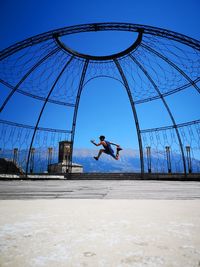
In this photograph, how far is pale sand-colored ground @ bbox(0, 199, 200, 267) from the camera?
818 mm

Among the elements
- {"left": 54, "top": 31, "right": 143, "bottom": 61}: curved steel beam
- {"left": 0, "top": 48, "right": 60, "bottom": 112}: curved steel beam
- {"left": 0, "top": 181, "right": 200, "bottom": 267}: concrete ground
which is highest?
{"left": 54, "top": 31, "right": 143, "bottom": 61}: curved steel beam

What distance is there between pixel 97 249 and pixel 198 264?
1.37 feet

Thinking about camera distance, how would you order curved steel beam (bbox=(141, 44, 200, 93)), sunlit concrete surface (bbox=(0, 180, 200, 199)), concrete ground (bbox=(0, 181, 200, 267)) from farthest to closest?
curved steel beam (bbox=(141, 44, 200, 93)), sunlit concrete surface (bbox=(0, 180, 200, 199)), concrete ground (bbox=(0, 181, 200, 267))

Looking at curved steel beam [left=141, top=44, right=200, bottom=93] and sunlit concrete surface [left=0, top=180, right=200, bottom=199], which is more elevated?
curved steel beam [left=141, top=44, right=200, bottom=93]

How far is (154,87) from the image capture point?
13.0 meters

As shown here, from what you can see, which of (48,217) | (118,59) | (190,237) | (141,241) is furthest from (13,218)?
(118,59)

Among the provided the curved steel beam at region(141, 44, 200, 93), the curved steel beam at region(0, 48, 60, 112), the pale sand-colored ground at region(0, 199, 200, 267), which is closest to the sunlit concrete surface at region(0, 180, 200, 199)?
the pale sand-colored ground at region(0, 199, 200, 267)

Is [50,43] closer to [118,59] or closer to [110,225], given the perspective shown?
[118,59]

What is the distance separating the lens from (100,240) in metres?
1.06

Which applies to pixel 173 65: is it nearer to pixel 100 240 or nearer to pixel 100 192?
pixel 100 192

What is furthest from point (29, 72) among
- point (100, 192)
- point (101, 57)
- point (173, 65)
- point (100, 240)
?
point (100, 240)

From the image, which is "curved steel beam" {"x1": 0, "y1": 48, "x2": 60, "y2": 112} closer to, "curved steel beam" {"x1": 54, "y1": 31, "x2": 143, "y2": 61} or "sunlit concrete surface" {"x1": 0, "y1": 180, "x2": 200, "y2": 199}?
"curved steel beam" {"x1": 54, "y1": 31, "x2": 143, "y2": 61}

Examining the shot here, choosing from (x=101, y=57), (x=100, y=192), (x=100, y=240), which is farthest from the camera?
(x=101, y=57)

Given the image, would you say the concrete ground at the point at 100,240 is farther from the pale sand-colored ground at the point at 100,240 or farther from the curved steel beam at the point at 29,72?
the curved steel beam at the point at 29,72
